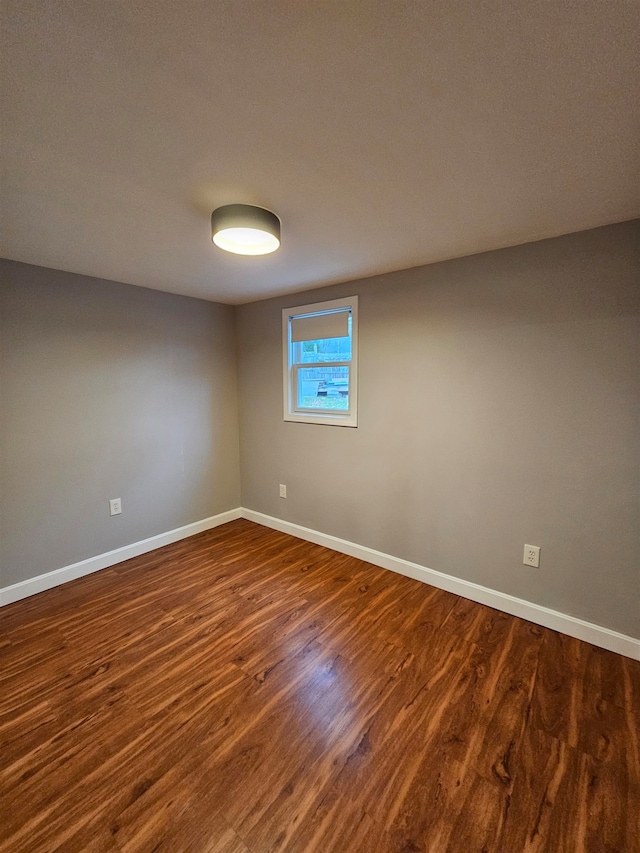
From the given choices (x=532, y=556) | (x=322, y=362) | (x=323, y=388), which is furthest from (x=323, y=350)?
(x=532, y=556)

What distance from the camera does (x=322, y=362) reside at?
9.79ft

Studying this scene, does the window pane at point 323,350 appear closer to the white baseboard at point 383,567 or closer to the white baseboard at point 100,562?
the white baseboard at point 383,567

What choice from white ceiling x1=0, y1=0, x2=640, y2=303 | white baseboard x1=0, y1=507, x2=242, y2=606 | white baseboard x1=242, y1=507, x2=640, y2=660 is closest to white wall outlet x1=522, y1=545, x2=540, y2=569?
white baseboard x1=242, y1=507, x2=640, y2=660

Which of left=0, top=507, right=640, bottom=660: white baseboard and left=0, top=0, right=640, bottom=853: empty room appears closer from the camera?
left=0, top=0, right=640, bottom=853: empty room

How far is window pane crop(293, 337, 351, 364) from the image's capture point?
283 cm

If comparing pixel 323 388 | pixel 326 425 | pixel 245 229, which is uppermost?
pixel 245 229

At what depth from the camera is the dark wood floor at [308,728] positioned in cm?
111

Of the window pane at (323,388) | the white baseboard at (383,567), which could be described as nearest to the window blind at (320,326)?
the window pane at (323,388)

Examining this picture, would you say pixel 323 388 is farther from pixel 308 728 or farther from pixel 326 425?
pixel 308 728

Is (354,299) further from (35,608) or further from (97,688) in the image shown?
(35,608)

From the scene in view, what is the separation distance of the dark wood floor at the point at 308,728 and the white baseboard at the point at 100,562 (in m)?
0.12

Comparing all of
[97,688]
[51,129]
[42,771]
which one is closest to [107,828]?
[42,771]

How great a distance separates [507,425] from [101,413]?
9.30 ft

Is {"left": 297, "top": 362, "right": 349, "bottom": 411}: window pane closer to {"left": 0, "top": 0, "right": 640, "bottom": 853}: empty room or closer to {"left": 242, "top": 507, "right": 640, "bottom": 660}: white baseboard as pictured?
{"left": 0, "top": 0, "right": 640, "bottom": 853}: empty room
